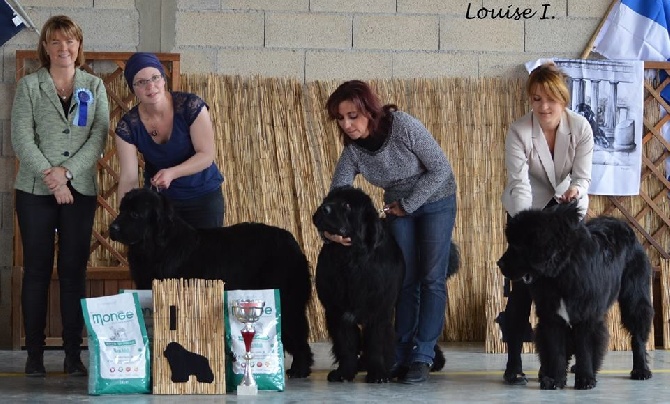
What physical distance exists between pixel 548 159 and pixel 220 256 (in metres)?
1.45

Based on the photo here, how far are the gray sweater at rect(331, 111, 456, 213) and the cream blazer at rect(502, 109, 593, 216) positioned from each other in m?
0.28

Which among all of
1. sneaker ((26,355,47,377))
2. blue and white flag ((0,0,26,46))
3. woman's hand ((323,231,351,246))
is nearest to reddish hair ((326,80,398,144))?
woman's hand ((323,231,351,246))

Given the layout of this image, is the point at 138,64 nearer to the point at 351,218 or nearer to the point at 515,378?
the point at 351,218

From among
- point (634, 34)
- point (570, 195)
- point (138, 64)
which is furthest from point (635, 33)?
point (138, 64)

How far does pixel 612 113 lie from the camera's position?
21.1 ft

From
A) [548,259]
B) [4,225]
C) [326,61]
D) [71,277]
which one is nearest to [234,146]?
[326,61]

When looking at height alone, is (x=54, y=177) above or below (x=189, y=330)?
above

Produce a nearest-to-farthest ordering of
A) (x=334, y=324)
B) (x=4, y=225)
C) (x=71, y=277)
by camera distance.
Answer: (x=334, y=324), (x=71, y=277), (x=4, y=225)

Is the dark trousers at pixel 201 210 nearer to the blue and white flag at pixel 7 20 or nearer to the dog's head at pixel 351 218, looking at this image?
the dog's head at pixel 351 218

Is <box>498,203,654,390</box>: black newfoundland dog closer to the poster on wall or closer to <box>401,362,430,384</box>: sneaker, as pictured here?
<box>401,362,430,384</box>: sneaker

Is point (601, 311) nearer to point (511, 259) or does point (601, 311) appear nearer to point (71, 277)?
point (511, 259)

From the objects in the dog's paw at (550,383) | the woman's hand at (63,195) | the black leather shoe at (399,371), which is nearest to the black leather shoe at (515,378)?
the dog's paw at (550,383)

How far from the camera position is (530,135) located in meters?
4.32

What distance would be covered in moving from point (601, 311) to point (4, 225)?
11.7 feet
